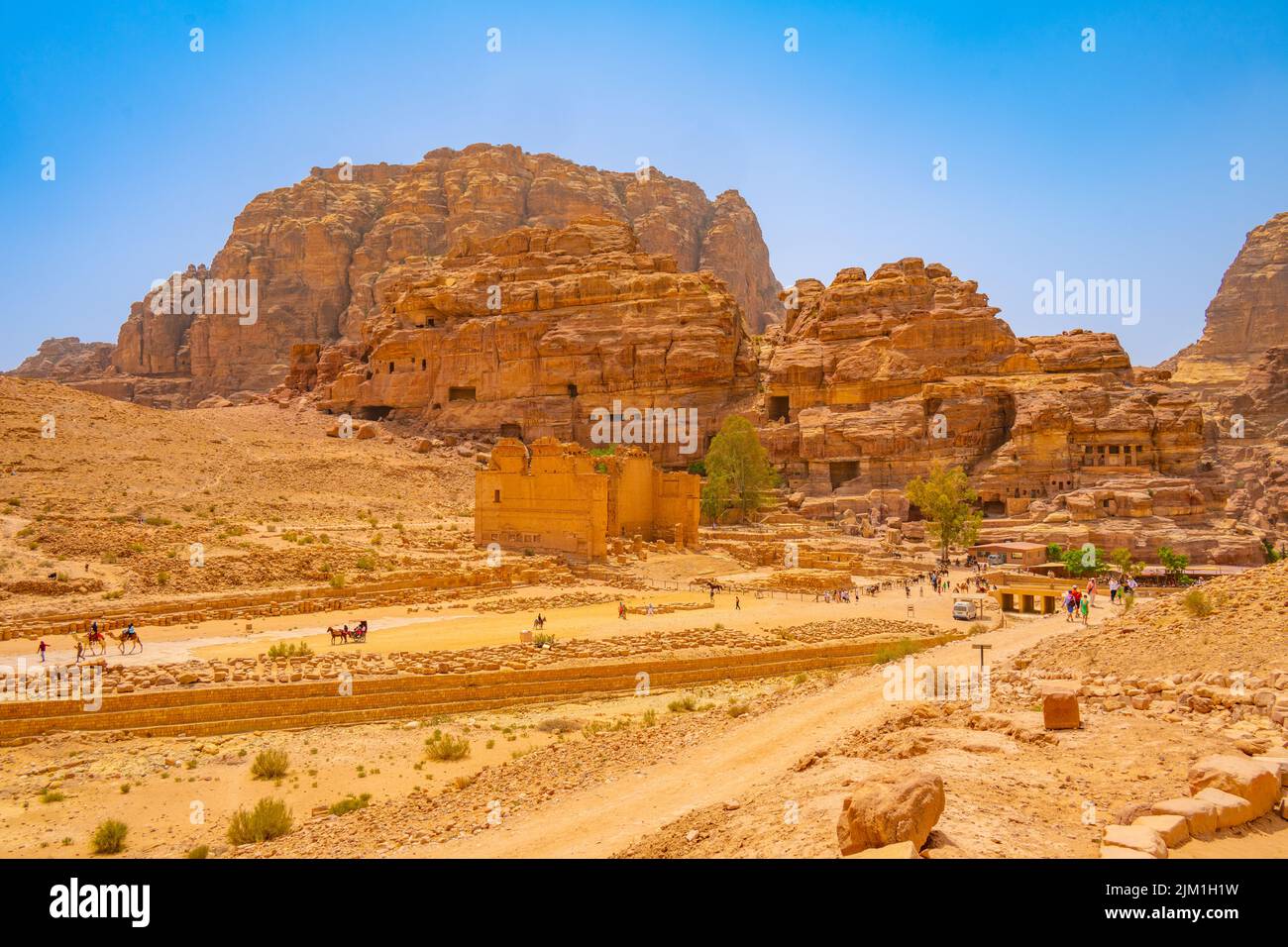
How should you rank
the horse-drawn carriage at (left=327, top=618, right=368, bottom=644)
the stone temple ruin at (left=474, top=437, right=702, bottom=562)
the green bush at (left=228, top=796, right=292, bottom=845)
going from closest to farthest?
1. the green bush at (left=228, top=796, right=292, bottom=845)
2. the horse-drawn carriage at (left=327, top=618, right=368, bottom=644)
3. the stone temple ruin at (left=474, top=437, right=702, bottom=562)

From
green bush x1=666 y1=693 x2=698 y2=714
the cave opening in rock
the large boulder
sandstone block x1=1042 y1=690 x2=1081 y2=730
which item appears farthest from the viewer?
the cave opening in rock

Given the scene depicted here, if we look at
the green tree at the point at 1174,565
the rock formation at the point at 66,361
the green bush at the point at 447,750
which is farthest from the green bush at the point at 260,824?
the rock formation at the point at 66,361

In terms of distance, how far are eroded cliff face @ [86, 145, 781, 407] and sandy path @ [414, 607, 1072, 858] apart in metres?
82.8

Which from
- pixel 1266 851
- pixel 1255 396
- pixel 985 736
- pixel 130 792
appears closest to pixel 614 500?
pixel 130 792

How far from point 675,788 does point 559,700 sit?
818 centimetres

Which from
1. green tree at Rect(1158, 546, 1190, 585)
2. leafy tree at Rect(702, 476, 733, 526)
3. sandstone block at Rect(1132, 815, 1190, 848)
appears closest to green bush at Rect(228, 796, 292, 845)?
sandstone block at Rect(1132, 815, 1190, 848)

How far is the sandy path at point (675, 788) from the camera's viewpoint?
9.41 meters

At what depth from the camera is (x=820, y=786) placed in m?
8.88

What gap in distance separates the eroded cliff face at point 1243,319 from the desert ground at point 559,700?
304 feet

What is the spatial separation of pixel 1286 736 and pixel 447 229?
10460cm

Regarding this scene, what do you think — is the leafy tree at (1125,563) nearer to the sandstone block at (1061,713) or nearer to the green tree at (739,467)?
the green tree at (739,467)

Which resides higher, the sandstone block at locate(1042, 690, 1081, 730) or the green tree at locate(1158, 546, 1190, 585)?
the sandstone block at locate(1042, 690, 1081, 730)

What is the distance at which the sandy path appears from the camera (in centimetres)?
941

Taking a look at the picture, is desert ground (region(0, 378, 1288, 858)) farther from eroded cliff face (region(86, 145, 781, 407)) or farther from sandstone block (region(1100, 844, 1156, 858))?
eroded cliff face (region(86, 145, 781, 407))
